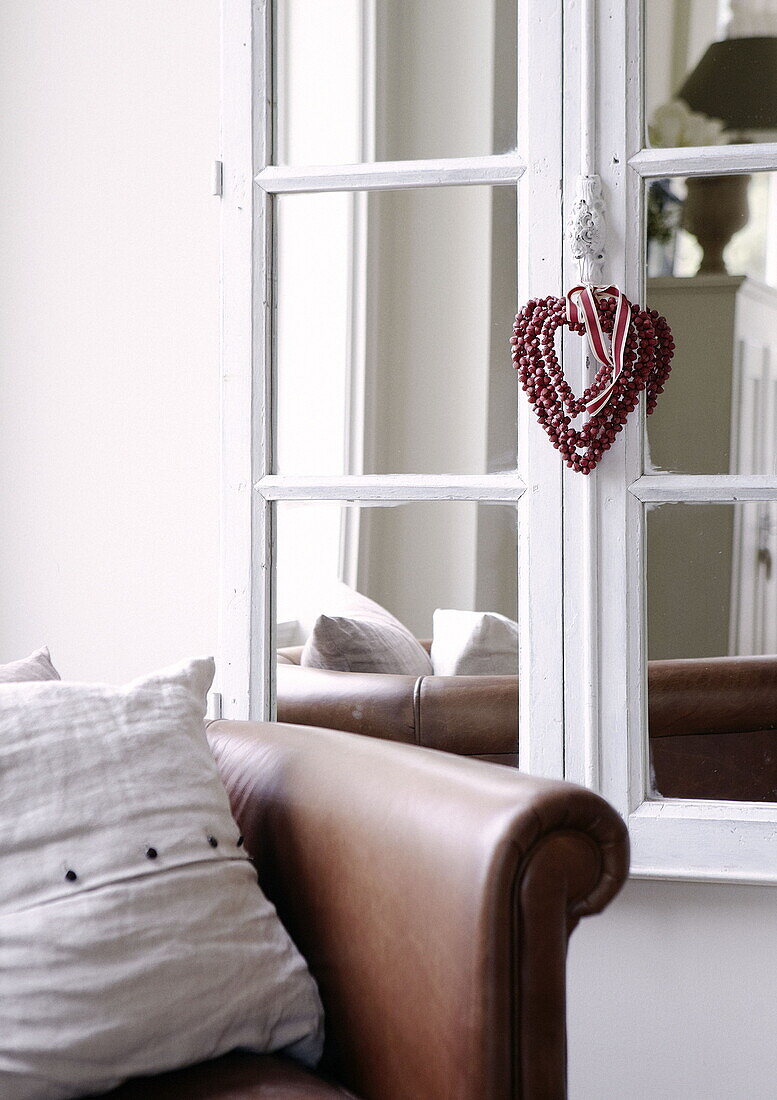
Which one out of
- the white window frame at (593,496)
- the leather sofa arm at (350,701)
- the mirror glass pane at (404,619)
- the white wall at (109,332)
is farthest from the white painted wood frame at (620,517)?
the white wall at (109,332)

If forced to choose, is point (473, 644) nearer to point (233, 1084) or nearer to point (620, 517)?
point (620, 517)

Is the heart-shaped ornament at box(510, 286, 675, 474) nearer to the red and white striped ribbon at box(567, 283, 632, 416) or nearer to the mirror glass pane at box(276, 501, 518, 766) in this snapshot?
the red and white striped ribbon at box(567, 283, 632, 416)

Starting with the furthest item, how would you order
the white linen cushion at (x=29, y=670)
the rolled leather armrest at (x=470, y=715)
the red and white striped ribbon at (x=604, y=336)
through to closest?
the rolled leather armrest at (x=470, y=715), the red and white striped ribbon at (x=604, y=336), the white linen cushion at (x=29, y=670)

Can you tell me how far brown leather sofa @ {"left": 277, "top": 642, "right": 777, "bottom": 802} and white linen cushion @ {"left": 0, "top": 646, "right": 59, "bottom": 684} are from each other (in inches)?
20.1

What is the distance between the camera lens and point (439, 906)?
0.89m

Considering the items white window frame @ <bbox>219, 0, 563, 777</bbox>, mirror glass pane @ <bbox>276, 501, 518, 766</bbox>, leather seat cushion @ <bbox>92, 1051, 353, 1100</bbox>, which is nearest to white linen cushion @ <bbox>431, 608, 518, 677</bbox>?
mirror glass pane @ <bbox>276, 501, 518, 766</bbox>

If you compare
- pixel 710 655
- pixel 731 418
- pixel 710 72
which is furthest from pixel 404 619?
pixel 710 72

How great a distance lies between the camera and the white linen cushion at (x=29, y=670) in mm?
1247

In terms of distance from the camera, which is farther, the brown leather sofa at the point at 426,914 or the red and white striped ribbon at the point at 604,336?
the red and white striped ribbon at the point at 604,336

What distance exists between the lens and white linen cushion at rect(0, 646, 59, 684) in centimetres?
125

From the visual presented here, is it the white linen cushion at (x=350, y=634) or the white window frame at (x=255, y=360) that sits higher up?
the white window frame at (x=255, y=360)

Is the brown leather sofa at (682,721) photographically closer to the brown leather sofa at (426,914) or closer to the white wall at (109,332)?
the brown leather sofa at (426,914)

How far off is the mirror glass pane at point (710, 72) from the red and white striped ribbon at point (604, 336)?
0.26 metres

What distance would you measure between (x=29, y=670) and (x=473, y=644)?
628 mm
